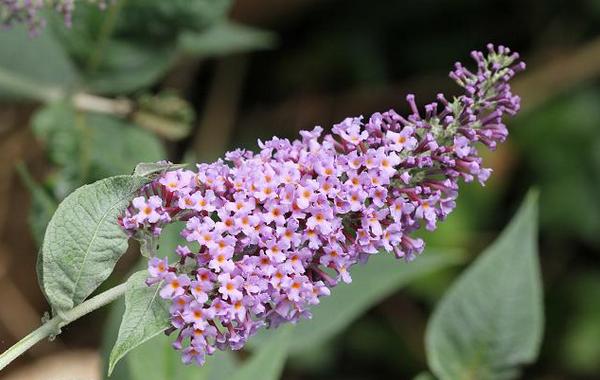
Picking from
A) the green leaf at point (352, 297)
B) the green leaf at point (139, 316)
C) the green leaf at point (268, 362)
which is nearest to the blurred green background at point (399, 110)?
the green leaf at point (352, 297)

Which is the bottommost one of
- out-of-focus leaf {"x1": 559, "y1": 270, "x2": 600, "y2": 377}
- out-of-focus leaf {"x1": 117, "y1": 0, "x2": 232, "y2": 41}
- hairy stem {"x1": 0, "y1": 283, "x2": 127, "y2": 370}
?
out-of-focus leaf {"x1": 559, "y1": 270, "x2": 600, "y2": 377}

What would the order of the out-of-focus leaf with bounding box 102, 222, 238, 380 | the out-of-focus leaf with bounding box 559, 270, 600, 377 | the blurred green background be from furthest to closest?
the blurred green background → the out-of-focus leaf with bounding box 559, 270, 600, 377 → the out-of-focus leaf with bounding box 102, 222, 238, 380

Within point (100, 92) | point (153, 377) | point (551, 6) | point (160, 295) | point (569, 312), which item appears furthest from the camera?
point (551, 6)

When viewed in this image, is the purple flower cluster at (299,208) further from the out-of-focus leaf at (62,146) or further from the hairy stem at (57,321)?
the out-of-focus leaf at (62,146)

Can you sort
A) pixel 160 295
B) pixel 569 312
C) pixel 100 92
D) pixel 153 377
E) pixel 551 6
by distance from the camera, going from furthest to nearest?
1. pixel 551 6
2. pixel 569 312
3. pixel 100 92
4. pixel 153 377
5. pixel 160 295

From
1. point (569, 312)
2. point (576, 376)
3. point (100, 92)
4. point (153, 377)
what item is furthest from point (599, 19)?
point (153, 377)

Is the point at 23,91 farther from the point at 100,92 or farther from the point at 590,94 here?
the point at 590,94

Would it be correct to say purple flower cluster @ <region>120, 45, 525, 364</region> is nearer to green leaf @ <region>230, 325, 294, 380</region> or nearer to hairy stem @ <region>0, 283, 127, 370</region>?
hairy stem @ <region>0, 283, 127, 370</region>

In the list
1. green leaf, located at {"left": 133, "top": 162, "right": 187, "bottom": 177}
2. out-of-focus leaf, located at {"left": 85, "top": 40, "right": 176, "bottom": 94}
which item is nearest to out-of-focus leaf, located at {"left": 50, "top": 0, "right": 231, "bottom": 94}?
out-of-focus leaf, located at {"left": 85, "top": 40, "right": 176, "bottom": 94}
